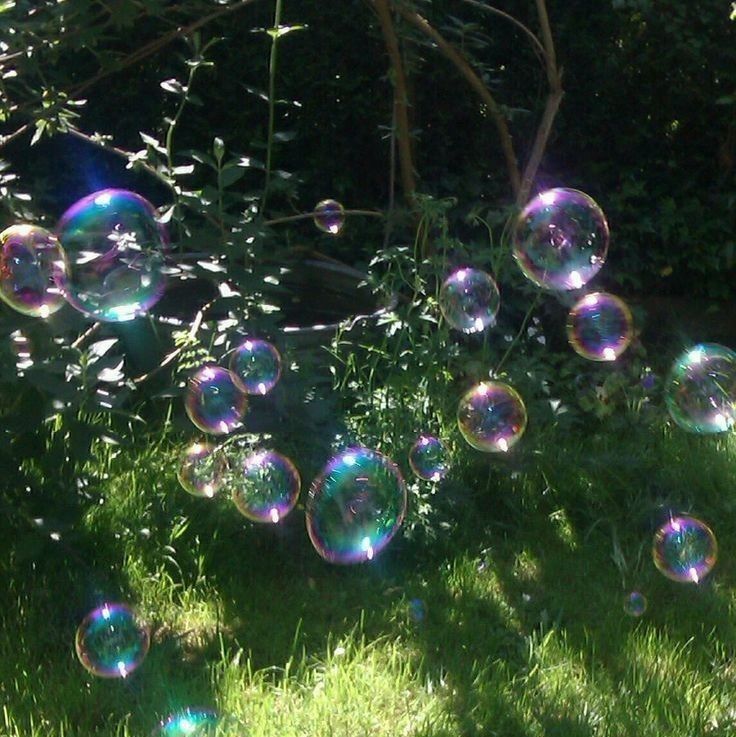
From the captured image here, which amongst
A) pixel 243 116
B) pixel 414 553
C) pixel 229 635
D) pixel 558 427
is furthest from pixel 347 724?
pixel 243 116

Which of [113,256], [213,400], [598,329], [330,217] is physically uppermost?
[113,256]

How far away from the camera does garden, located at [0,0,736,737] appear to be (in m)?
3.14

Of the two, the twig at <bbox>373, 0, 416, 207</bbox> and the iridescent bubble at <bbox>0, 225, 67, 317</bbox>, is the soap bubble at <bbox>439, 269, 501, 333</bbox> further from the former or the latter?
the iridescent bubble at <bbox>0, 225, 67, 317</bbox>

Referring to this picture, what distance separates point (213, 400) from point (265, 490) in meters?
0.31

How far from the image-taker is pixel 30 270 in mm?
3350

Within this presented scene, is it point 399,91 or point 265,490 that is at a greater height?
point 399,91

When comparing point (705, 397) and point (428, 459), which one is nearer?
point (428, 459)

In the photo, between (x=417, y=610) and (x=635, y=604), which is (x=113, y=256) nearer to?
(x=417, y=610)

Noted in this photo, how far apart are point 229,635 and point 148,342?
106 cm

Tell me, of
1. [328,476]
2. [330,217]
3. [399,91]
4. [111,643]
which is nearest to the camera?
[111,643]

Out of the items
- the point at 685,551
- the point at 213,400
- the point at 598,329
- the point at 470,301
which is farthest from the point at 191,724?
the point at 598,329

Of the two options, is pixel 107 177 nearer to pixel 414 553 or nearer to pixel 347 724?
pixel 414 553

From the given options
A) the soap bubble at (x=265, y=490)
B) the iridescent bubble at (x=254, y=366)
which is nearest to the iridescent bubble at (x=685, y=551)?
the soap bubble at (x=265, y=490)

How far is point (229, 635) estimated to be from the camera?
3.40 meters
